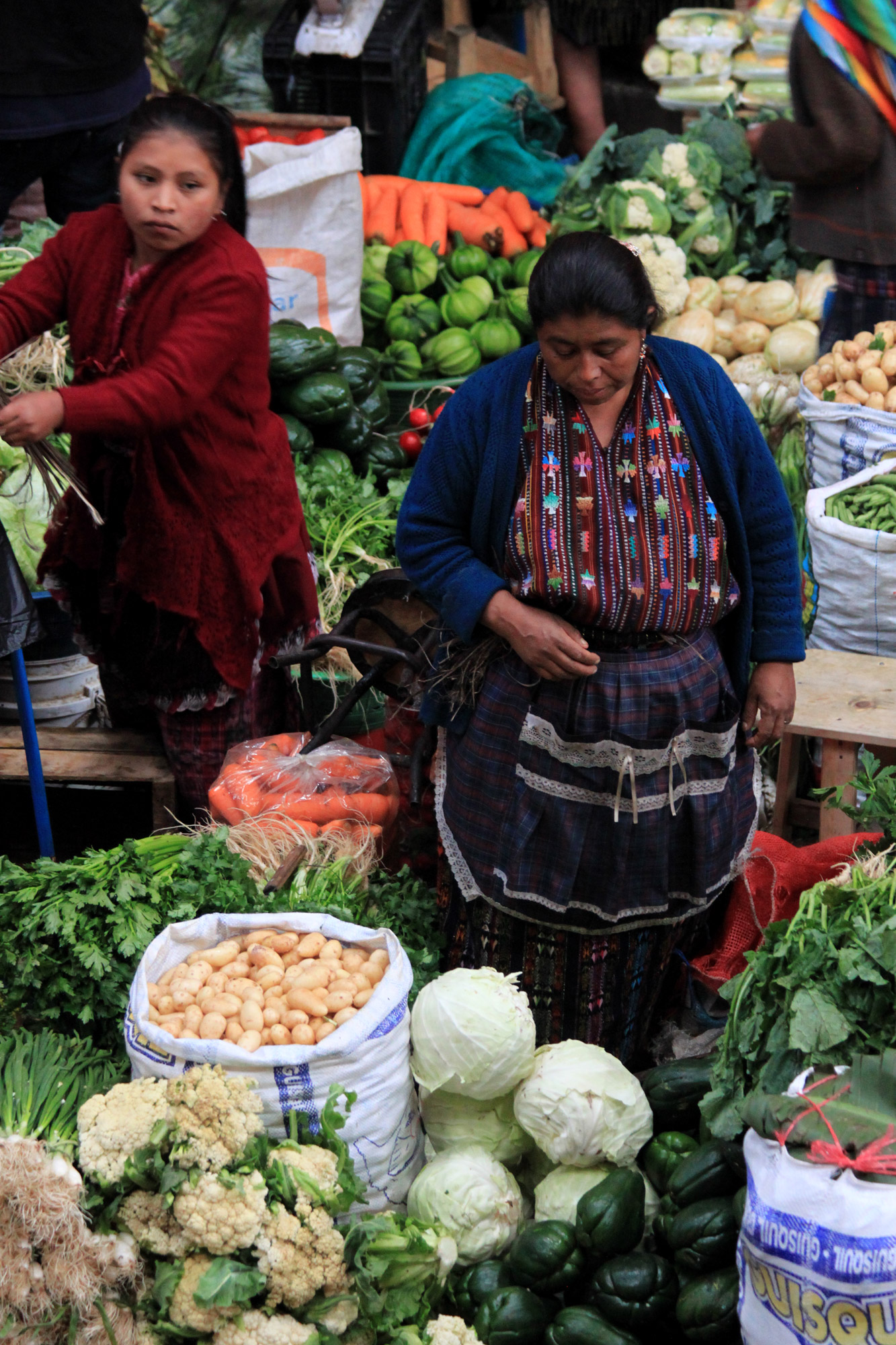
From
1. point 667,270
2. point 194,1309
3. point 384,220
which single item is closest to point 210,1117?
point 194,1309

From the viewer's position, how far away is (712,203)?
20.2ft

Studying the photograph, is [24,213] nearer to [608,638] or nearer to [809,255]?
[809,255]

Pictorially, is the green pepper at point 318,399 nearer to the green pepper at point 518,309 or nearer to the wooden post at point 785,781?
the green pepper at point 518,309

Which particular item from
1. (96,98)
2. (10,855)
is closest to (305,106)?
(96,98)

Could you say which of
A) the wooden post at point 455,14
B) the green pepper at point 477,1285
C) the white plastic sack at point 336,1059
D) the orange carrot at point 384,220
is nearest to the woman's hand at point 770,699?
the white plastic sack at point 336,1059

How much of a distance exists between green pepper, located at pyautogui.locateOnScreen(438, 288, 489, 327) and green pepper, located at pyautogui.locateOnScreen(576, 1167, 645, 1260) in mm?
4216

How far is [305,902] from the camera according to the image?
106 inches

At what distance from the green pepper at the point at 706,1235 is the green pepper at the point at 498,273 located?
14.8 ft

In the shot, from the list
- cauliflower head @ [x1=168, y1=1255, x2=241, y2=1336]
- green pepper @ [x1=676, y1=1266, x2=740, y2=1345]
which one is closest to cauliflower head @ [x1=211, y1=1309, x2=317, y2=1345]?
cauliflower head @ [x1=168, y1=1255, x2=241, y2=1336]

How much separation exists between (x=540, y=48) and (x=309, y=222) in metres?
3.57

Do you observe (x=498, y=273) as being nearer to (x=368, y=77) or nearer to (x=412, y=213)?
(x=412, y=213)

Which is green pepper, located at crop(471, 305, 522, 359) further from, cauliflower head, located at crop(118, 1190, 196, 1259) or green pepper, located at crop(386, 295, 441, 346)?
cauliflower head, located at crop(118, 1190, 196, 1259)

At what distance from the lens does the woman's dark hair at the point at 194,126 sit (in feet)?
8.68

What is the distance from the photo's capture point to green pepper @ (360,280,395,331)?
5.80 m
